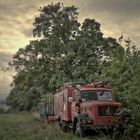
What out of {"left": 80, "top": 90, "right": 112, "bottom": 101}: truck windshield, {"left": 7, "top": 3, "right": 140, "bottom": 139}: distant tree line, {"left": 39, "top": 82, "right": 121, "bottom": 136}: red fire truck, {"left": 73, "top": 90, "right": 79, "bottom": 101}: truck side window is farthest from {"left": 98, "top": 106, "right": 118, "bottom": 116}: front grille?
{"left": 7, "top": 3, "right": 140, "bottom": 139}: distant tree line

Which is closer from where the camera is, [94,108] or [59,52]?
[94,108]

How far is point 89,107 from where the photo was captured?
24391mm

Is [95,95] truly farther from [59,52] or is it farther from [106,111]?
[59,52]

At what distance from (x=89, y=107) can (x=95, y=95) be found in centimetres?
126

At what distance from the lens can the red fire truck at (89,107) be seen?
78.9 feet

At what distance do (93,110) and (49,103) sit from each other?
17.1m

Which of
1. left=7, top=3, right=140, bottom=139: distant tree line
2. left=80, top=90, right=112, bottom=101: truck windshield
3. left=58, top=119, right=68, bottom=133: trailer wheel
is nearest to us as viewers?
left=80, top=90, right=112, bottom=101: truck windshield

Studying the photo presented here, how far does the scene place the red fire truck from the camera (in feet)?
78.9

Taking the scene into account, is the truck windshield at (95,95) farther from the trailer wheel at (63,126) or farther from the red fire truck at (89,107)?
the trailer wheel at (63,126)

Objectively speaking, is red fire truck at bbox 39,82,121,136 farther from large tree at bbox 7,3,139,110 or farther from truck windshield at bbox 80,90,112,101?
large tree at bbox 7,3,139,110

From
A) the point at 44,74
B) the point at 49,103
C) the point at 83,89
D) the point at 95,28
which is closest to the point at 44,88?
the point at 44,74

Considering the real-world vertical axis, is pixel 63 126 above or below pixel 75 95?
below

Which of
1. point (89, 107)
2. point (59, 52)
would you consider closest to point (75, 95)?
point (89, 107)

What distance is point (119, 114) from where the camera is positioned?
23297mm
